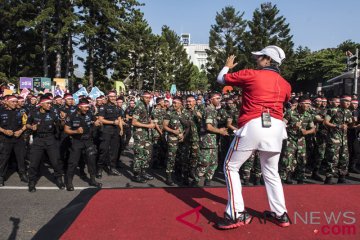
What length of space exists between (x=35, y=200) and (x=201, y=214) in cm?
339

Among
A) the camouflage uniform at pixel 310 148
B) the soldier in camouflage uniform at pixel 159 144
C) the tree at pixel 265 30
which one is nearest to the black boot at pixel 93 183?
the soldier in camouflage uniform at pixel 159 144

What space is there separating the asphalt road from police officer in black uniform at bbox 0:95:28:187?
0.36m

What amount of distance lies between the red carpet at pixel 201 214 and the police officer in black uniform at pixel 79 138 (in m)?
1.93

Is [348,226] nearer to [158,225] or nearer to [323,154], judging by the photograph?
[158,225]

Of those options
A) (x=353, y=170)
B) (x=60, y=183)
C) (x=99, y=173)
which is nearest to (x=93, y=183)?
(x=60, y=183)

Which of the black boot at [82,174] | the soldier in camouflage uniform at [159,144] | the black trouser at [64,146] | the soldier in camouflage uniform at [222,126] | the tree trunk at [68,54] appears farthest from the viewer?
the tree trunk at [68,54]

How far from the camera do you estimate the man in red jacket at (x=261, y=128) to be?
11.6ft

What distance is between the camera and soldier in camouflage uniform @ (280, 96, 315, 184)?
6.75 metres

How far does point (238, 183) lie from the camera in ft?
12.2

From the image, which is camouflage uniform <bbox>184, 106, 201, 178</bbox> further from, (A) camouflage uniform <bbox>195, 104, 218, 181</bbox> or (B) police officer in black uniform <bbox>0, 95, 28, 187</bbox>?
(B) police officer in black uniform <bbox>0, 95, 28, 187</bbox>

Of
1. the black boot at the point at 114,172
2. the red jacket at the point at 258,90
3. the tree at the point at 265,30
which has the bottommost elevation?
the black boot at the point at 114,172

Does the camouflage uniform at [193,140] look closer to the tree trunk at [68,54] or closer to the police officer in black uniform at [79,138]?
the police officer in black uniform at [79,138]

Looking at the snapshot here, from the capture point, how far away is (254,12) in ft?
171

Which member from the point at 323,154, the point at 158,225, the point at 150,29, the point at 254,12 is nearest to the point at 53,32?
the point at 150,29
